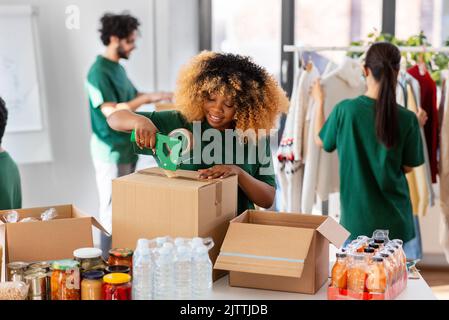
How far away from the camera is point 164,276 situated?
1.87 m

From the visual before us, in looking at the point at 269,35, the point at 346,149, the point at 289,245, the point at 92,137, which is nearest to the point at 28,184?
the point at 92,137

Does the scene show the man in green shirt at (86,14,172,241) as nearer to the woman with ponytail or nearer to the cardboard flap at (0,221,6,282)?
the woman with ponytail

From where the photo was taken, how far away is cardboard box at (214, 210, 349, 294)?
196cm

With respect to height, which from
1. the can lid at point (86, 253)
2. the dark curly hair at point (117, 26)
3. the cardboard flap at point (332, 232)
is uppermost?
the dark curly hair at point (117, 26)

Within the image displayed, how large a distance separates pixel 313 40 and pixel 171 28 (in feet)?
3.08

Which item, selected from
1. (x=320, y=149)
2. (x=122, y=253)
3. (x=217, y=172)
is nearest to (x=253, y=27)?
(x=320, y=149)

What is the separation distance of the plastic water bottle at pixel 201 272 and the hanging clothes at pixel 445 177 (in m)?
2.24

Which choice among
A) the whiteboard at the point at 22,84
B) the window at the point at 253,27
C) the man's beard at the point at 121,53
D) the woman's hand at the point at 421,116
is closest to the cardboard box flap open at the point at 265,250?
the woman's hand at the point at 421,116

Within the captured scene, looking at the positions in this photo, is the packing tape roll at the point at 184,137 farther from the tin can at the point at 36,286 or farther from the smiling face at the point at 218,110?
the tin can at the point at 36,286

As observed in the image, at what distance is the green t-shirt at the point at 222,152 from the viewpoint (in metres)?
2.49

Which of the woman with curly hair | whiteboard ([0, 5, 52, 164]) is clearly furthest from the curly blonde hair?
whiteboard ([0, 5, 52, 164])

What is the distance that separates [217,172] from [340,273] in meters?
0.53

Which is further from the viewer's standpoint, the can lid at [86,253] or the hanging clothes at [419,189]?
the hanging clothes at [419,189]

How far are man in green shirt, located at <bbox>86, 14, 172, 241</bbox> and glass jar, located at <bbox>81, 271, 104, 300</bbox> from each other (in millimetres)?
2335
